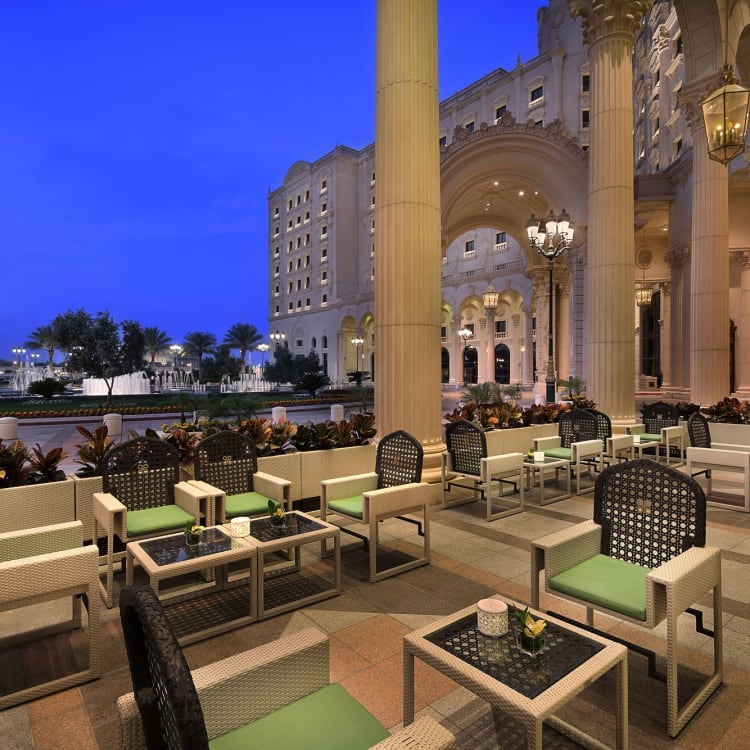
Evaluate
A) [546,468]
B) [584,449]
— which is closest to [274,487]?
[546,468]

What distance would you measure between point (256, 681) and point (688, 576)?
227cm

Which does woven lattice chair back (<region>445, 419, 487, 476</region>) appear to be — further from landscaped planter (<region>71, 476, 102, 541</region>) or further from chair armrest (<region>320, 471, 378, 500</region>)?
landscaped planter (<region>71, 476, 102, 541</region>)

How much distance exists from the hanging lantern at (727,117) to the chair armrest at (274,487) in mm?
6677

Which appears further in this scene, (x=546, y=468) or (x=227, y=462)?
(x=546, y=468)

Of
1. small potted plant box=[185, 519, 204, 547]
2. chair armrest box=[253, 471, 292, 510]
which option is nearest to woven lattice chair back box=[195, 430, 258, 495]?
chair armrest box=[253, 471, 292, 510]

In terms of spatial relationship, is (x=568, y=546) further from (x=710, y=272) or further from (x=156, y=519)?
(x=710, y=272)

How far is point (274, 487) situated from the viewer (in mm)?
5109

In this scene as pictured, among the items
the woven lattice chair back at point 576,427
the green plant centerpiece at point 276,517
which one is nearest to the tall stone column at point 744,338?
the woven lattice chair back at point 576,427

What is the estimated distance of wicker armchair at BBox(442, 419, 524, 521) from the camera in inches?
254

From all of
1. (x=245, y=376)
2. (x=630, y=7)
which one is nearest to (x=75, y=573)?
(x=630, y=7)

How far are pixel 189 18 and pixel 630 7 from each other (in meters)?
204

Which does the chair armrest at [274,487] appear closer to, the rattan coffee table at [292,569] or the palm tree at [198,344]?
the rattan coffee table at [292,569]

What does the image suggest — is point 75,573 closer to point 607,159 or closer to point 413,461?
point 413,461

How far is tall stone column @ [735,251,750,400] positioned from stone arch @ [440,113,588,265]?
601cm
